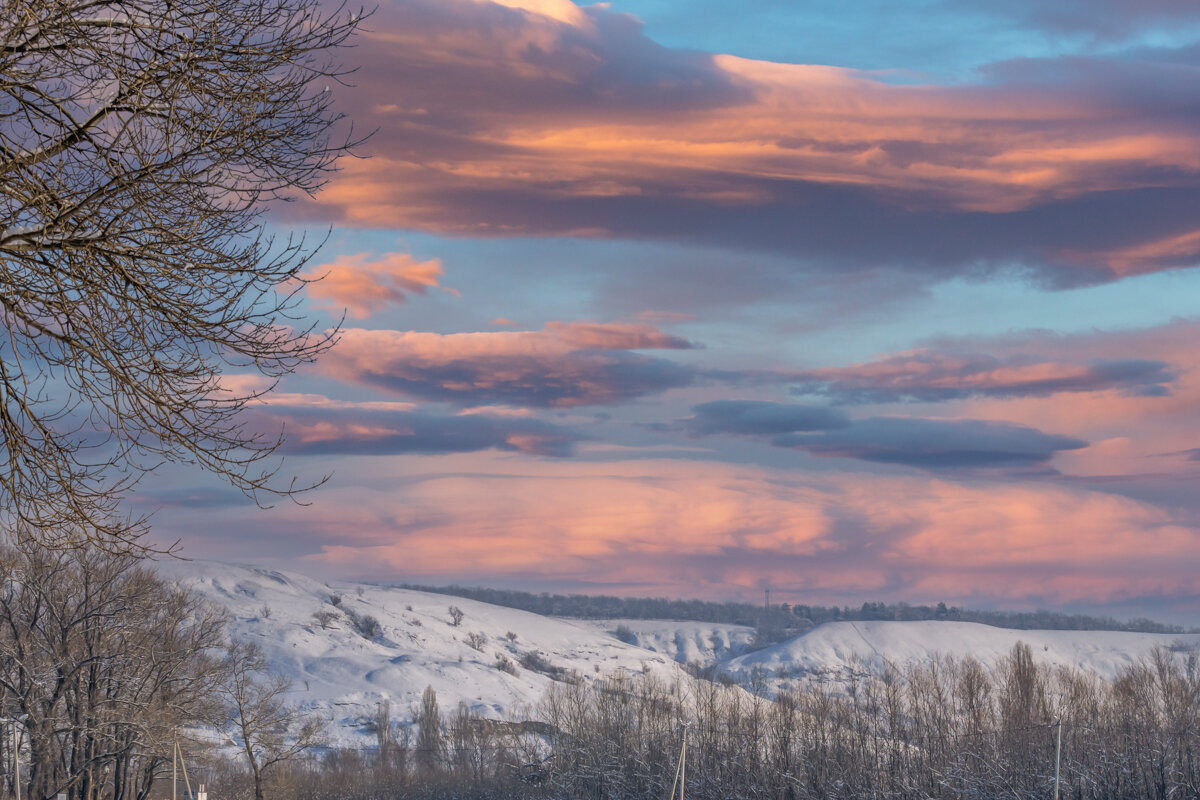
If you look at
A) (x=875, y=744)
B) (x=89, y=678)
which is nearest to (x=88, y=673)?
(x=89, y=678)

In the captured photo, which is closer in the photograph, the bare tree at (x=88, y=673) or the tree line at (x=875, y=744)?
the bare tree at (x=88, y=673)

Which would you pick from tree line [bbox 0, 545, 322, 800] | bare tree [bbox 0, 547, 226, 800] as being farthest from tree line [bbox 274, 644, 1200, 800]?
bare tree [bbox 0, 547, 226, 800]

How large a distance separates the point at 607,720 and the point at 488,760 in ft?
64.1

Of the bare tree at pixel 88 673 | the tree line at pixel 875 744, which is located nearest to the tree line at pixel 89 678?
the bare tree at pixel 88 673

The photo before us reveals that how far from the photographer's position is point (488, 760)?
100312 millimetres

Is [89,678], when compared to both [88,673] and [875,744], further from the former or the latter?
[875,744]

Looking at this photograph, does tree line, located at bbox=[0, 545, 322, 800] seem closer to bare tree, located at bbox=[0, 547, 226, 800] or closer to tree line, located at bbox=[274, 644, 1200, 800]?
bare tree, located at bbox=[0, 547, 226, 800]

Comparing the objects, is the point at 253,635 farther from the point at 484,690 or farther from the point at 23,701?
the point at 23,701

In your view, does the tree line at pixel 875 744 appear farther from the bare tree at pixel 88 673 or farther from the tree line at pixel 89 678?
the bare tree at pixel 88 673

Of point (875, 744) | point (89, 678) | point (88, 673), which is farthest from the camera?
point (875, 744)

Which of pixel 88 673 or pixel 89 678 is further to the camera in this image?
pixel 88 673

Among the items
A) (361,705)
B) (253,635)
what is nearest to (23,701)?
(361,705)

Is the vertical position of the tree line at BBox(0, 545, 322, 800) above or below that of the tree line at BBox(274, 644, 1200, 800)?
above

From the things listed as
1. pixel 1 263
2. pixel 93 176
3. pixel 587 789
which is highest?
pixel 93 176
